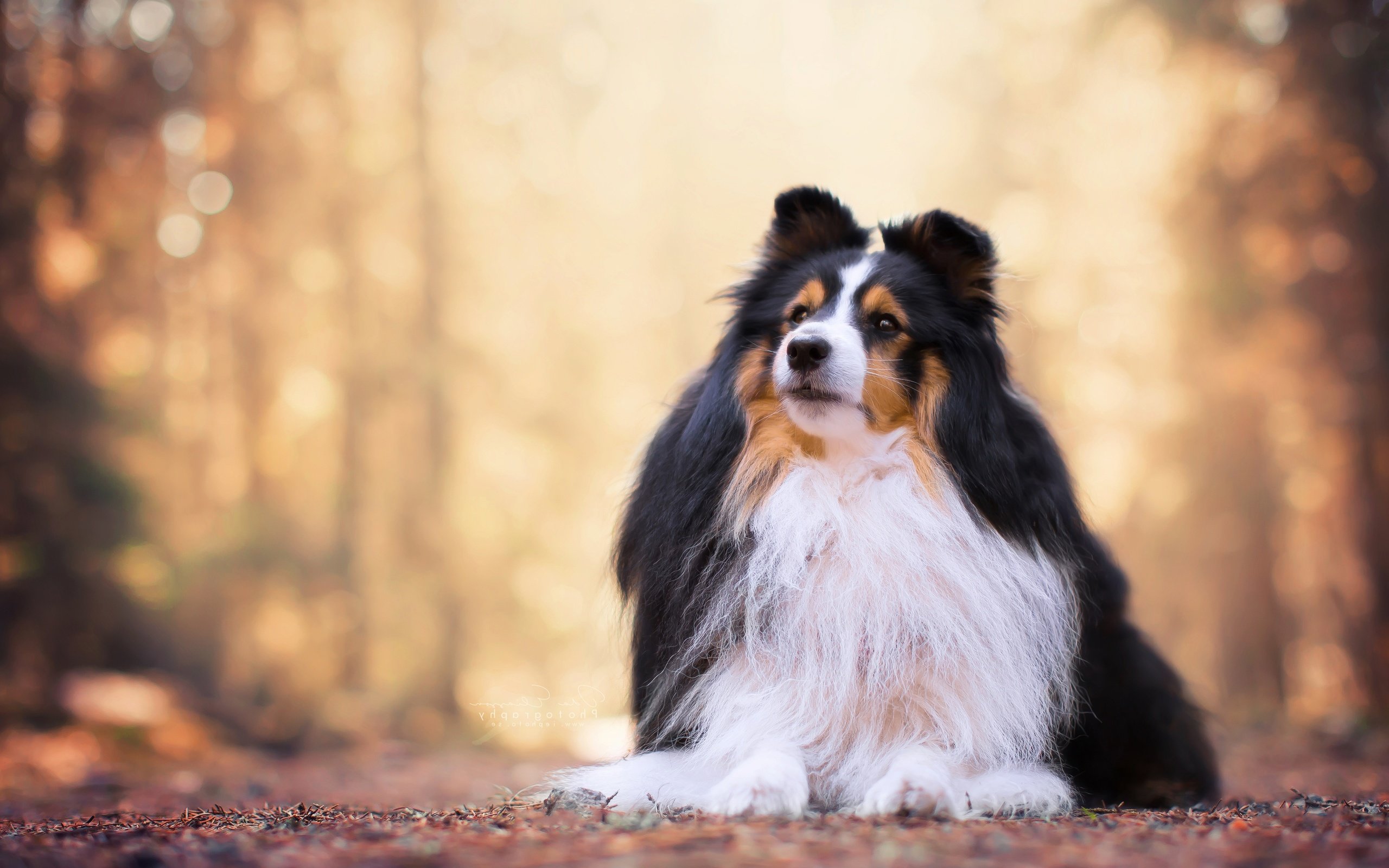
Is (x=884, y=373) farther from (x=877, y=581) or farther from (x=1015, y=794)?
(x=1015, y=794)

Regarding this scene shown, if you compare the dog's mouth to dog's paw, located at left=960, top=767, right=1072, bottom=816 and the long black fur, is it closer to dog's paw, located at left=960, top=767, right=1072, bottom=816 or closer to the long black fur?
the long black fur

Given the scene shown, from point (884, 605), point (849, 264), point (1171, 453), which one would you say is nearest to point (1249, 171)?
point (1171, 453)

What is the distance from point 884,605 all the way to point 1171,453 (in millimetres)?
8206

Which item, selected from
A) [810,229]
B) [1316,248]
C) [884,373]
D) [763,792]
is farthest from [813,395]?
[1316,248]

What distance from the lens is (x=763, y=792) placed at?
2.63 metres

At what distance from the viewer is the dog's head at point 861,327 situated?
315cm

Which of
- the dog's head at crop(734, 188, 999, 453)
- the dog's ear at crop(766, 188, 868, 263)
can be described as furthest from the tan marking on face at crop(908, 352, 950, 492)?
the dog's ear at crop(766, 188, 868, 263)

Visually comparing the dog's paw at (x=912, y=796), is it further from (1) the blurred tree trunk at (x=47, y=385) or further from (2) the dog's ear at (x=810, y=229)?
(1) the blurred tree trunk at (x=47, y=385)

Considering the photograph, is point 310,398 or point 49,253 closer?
point 49,253

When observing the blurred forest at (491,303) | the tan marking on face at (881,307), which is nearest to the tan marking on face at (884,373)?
the tan marking on face at (881,307)

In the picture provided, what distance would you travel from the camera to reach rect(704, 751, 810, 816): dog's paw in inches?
103

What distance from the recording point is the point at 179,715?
24.4 feet

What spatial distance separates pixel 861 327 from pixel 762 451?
1.86ft

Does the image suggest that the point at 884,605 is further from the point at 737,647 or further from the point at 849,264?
the point at 849,264
